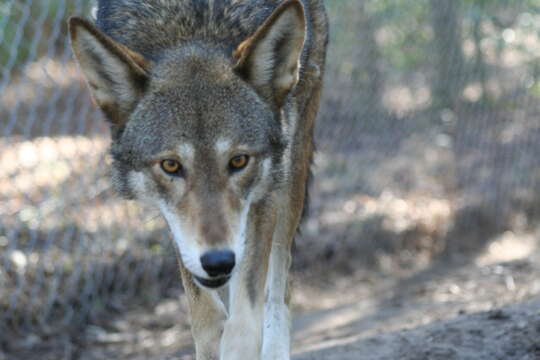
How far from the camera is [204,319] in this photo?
3512 millimetres

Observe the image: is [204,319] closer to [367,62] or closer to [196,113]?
[196,113]

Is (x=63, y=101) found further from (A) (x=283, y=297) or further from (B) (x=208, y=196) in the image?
(B) (x=208, y=196)

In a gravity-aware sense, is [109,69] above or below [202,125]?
above

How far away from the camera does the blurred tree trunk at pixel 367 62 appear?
23.8 feet

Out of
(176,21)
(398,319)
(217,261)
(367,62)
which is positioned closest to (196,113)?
(217,261)

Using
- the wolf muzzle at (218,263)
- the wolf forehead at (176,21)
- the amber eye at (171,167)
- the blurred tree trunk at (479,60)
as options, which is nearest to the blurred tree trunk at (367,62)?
the blurred tree trunk at (479,60)

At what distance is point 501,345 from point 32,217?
11.4 feet

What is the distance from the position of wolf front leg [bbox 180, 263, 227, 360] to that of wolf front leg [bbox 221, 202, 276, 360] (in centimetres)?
10

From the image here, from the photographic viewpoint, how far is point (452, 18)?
8.08 metres

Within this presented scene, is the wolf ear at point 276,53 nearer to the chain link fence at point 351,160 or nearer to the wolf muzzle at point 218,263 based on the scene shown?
the wolf muzzle at point 218,263

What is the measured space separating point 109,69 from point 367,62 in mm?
4705

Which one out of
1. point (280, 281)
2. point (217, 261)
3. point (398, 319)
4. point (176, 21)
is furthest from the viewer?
point (398, 319)

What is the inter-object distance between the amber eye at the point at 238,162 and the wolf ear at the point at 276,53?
1.30 ft

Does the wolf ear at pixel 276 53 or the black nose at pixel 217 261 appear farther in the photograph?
the wolf ear at pixel 276 53
